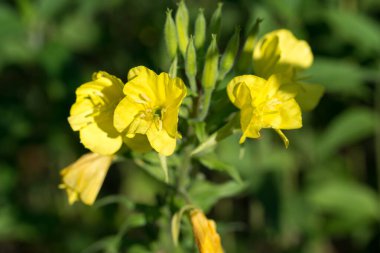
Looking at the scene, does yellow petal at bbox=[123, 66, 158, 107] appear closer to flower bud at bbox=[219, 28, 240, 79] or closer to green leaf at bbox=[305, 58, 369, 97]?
flower bud at bbox=[219, 28, 240, 79]

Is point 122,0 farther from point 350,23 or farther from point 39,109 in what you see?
point 350,23

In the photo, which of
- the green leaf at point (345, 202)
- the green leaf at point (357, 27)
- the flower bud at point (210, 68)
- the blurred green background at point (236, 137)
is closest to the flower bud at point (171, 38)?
the flower bud at point (210, 68)

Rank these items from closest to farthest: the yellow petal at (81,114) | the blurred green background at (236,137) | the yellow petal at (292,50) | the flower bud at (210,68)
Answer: the flower bud at (210,68), the yellow petal at (81,114), the yellow petal at (292,50), the blurred green background at (236,137)

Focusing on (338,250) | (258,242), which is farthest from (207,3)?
(338,250)

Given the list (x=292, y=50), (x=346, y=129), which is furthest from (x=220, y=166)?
(x=346, y=129)

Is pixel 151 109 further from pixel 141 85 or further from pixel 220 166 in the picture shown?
pixel 220 166

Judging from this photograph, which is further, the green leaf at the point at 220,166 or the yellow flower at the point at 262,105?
the green leaf at the point at 220,166

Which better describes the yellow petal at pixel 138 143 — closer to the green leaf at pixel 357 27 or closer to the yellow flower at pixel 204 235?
the yellow flower at pixel 204 235
